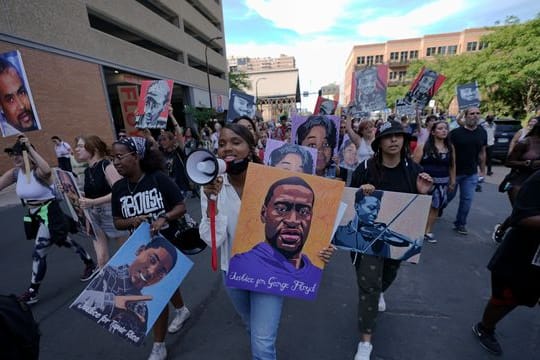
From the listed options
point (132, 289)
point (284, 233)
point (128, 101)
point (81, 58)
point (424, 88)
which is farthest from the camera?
point (81, 58)

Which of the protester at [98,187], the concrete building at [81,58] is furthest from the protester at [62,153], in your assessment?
the protester at [98,187]

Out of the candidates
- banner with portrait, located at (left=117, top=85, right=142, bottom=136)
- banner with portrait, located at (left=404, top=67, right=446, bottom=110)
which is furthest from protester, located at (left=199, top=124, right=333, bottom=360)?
banner with portrait, located at (left=404, top=67, right=446, bottom=110)

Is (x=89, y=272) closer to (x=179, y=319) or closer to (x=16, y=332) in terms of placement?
(x=179, y=319)

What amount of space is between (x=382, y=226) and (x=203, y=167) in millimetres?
1419

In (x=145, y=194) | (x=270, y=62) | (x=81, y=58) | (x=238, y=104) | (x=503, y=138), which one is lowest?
(x=503, y=138)

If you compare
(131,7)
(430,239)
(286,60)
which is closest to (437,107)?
(131,7)

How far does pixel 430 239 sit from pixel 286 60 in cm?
18028

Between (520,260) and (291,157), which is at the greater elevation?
(291,157)

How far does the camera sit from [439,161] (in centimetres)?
398

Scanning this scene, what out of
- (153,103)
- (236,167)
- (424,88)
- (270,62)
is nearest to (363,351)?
(236,167)

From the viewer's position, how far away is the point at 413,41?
6019cm

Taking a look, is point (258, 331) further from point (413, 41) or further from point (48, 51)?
point (413, 41)

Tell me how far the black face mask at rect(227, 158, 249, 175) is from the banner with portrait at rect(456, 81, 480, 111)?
7.72m

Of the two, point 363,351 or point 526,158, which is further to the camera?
point 526,158
